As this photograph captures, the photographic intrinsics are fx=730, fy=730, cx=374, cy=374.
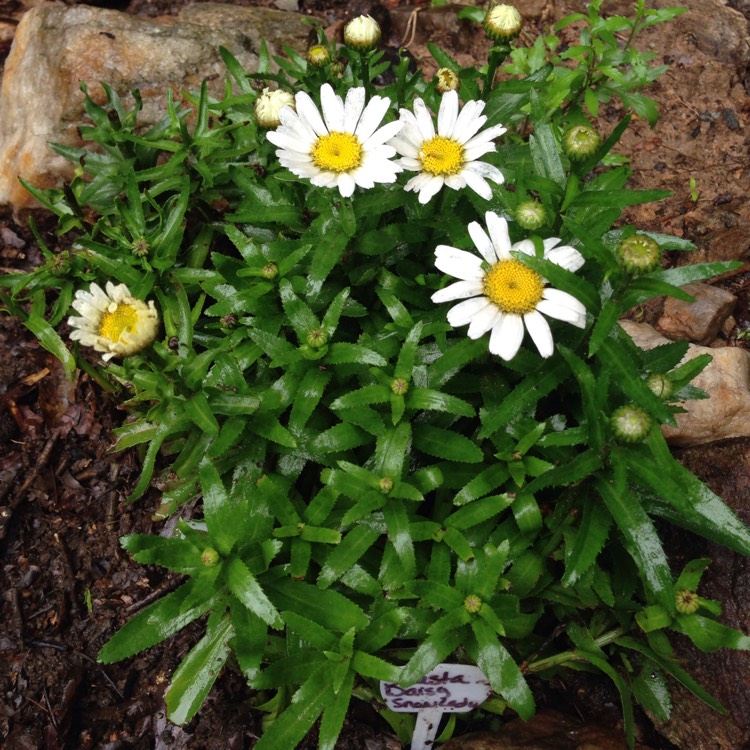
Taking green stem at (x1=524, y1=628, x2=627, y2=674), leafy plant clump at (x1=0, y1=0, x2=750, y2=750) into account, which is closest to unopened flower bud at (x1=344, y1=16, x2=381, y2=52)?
leafy plant clump at (x1=0, y1=0, x2=750, y2=750)

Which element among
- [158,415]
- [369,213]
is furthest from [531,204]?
[158,415]

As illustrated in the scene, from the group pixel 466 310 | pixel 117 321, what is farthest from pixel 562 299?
pixel 117 321

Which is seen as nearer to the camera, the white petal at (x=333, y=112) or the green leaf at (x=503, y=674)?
the green leaf at (x=503, y=674)

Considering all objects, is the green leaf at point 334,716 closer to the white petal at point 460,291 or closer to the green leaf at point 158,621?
the green leaf at point 158,621

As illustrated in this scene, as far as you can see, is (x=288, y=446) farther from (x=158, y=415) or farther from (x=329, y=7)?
(x=329, y=7)

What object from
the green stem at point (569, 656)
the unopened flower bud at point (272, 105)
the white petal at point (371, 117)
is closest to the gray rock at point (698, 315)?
the green stem at point (569, 656)
